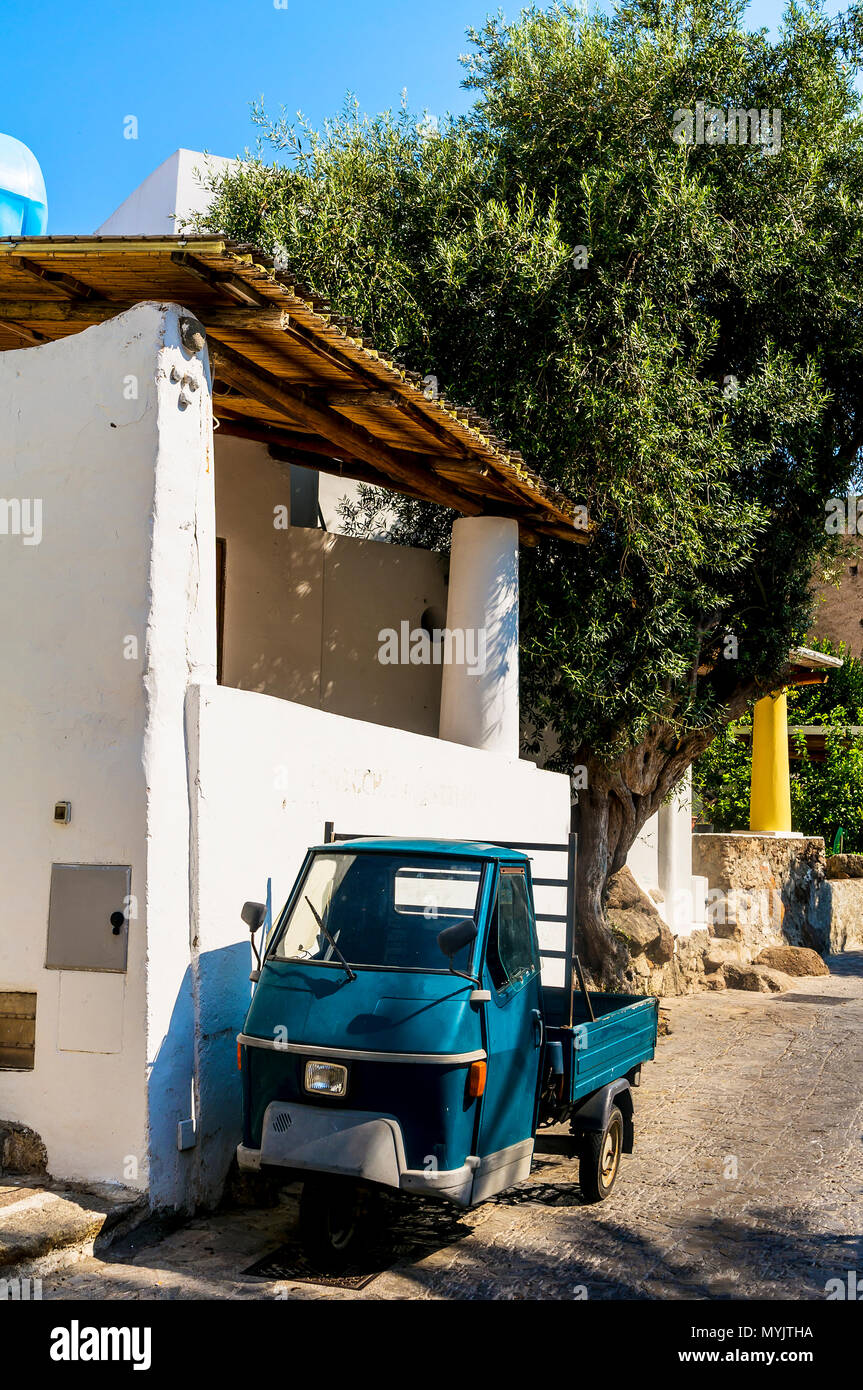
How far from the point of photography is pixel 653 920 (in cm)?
1502

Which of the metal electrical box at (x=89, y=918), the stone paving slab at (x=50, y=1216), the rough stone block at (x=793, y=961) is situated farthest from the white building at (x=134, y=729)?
the rough stone block at (x=793, y=961)

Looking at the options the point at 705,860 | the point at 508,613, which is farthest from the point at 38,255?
the point at 705,860

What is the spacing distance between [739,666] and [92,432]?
9.33m

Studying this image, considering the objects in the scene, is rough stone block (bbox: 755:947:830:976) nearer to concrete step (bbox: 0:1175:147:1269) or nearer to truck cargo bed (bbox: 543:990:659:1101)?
truck cargo bed (bbox: 543:990:659:1101)

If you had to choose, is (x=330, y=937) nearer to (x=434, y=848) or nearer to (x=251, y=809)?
(x=434, y=848)

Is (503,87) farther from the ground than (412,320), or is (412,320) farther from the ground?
(503,87)

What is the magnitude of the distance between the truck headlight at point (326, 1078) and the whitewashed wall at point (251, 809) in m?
1.12

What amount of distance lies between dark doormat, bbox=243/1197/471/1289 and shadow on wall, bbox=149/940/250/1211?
65 centimetres

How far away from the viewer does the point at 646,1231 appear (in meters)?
6.15

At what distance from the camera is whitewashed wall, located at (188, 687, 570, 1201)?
6211 mm

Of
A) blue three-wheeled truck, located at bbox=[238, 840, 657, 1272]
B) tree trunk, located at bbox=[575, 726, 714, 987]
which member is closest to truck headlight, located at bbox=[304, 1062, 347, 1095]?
blue three-wheeled truck, located at bbox=[238, 840, 657, 1272]

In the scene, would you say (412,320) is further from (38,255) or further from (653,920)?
(653,920)

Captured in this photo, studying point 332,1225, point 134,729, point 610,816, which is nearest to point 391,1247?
point 332,1225
